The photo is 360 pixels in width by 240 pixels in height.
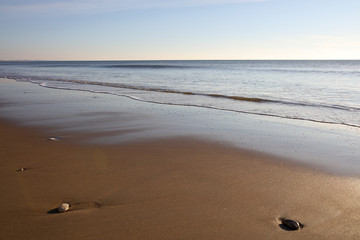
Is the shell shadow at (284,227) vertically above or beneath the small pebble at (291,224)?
beneath

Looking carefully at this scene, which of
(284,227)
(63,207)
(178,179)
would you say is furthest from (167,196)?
(284,227)

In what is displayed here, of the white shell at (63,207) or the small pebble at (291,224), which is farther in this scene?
the white shell at (63,207)

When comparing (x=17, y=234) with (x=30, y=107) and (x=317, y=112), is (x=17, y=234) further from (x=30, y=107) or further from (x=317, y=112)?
(x=317, y=112)

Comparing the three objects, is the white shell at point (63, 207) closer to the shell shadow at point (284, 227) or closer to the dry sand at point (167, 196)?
the dry sand at point (167, 196)

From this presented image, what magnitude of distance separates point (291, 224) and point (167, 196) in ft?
4.93

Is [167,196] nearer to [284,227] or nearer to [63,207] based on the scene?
[63,207]

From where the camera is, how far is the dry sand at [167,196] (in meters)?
3.00

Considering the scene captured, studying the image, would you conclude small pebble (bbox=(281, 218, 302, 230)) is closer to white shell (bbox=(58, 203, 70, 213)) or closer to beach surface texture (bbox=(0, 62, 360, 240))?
beach surface texture (bbox=(0, 62, 360, 240))

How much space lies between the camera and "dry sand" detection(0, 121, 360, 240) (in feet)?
9.84

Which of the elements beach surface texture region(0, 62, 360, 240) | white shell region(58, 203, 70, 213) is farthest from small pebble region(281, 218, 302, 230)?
white shell region(58, 203, 70, 213)

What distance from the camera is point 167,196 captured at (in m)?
3.76

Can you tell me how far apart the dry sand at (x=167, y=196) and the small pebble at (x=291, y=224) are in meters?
0.07

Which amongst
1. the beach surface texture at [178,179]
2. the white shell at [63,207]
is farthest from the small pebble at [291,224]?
the white shell at [63,207]

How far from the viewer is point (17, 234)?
2859 millimetres
